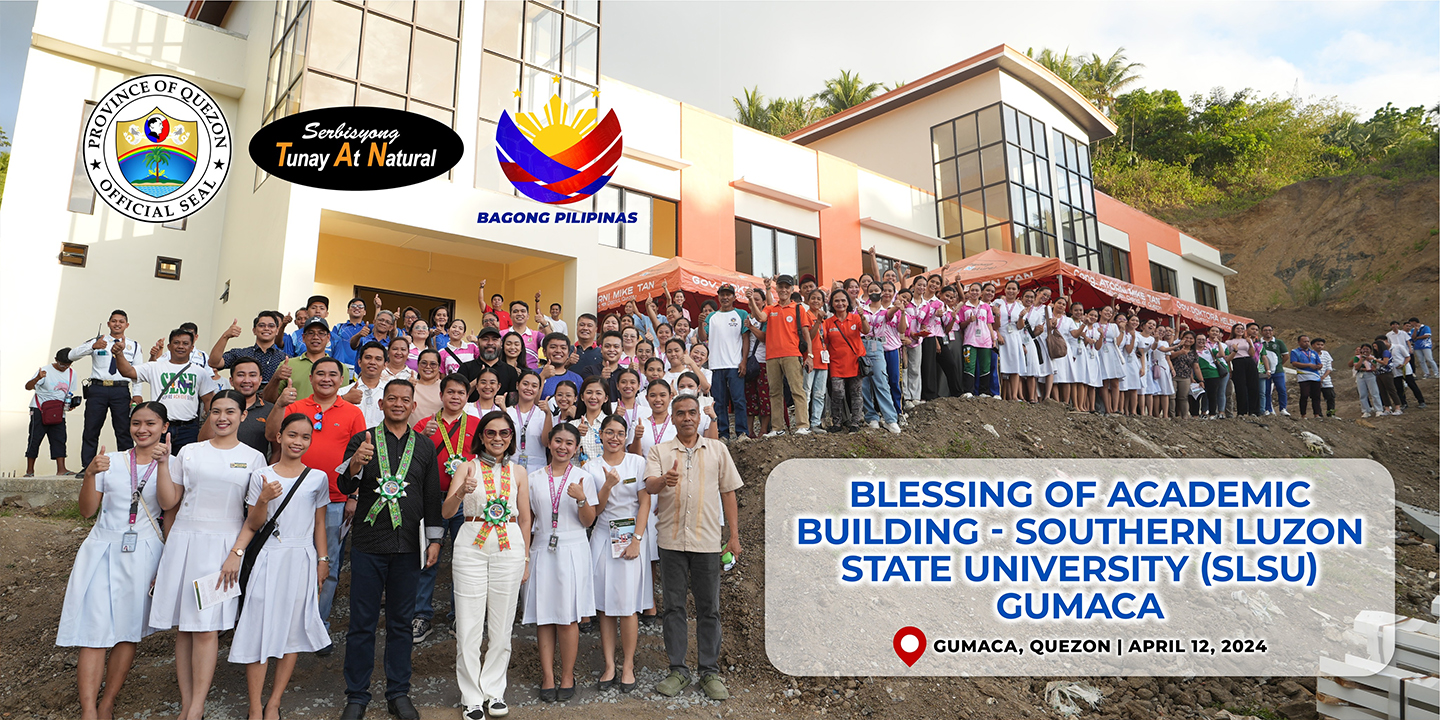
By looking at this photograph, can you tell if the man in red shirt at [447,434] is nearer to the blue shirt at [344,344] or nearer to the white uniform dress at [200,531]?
the white uniform dress at [200,531]

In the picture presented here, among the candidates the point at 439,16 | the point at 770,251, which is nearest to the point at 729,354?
the point at 439,16

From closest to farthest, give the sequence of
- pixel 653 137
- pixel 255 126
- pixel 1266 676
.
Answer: pixel 1266 676 < pixel 255 126 < pixel 653 137

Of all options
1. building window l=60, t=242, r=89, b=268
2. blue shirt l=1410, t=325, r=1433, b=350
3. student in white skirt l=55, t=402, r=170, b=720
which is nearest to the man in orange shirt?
student in white skirt l=55, t=402, r=170, b=720

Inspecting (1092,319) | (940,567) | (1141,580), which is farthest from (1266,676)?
(1092,319)

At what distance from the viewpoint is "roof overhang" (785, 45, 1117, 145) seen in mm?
19609

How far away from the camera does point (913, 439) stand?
8.00 meters

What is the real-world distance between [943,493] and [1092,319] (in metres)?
5.86

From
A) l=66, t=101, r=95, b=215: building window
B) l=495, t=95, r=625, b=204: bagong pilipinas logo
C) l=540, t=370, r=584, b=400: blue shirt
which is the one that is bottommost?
l=540, t=370, r=584, b=400: blue shirt

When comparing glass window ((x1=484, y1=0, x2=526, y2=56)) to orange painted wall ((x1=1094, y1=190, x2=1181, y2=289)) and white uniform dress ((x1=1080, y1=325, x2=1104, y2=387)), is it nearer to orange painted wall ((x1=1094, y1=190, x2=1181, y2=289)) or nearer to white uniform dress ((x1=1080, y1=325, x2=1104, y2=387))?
white uniform dress ((x1=1080, y1=325, x2=1104, y2=387))

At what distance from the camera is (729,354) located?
8.21m

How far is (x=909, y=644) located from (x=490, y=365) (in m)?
Answer: 3.99

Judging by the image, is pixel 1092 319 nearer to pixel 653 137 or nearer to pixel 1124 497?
pixel 1124 497

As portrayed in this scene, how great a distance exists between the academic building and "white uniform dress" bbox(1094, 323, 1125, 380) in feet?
20.5

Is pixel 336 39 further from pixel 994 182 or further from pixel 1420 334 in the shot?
pixel 1420 334
